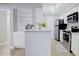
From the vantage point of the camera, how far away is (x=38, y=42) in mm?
2832

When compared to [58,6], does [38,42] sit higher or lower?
lower

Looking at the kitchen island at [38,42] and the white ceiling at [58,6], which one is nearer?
the kitchen island at [38,42]

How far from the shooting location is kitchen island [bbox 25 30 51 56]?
282 centimetres

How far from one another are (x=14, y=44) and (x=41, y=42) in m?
2.38

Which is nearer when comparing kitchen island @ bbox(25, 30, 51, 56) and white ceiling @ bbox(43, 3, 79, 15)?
kitchen island @ bbox(25, 30, 51, 56)

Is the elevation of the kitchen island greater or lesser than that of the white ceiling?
lesser

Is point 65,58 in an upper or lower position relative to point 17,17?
lower

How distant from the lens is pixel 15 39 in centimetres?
498

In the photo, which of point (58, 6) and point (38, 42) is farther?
point (58, 6)

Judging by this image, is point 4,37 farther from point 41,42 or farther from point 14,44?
point 41,42

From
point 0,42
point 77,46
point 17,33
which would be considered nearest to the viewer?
point 77,46

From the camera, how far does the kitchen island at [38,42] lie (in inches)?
111

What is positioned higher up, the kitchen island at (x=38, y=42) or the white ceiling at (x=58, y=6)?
the white ceiling at (x=58, y=6)

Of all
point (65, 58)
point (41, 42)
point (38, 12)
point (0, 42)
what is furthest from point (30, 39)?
point (0, 42)
